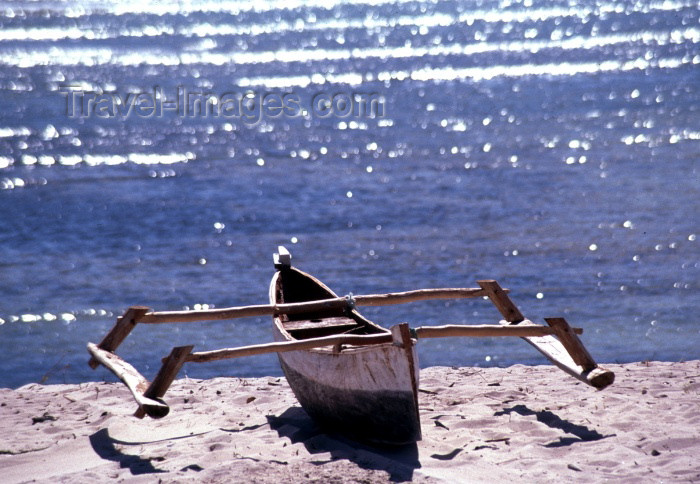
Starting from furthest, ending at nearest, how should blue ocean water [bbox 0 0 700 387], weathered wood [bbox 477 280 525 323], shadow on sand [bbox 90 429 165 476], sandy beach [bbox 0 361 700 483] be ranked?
1. blue ocean water [bbox 0 0 700 387]
2. weathered wood [bbox 477 280 525 323]
3. shadow on sand [bbox 90 429 165 476]
4. sandy beach [bbox 0 361 700 483]

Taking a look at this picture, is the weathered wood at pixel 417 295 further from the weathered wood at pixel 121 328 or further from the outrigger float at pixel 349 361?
the weathered wood at pixel 121 328

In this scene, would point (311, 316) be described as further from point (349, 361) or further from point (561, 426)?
point (561, 426)

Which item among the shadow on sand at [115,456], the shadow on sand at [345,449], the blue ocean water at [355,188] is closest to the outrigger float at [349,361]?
the shadow on sand at [345,449]

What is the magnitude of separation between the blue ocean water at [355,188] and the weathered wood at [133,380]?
295cm

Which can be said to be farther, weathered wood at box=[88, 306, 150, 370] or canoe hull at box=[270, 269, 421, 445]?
weathered wood at box=[88, 306, 150, 370]

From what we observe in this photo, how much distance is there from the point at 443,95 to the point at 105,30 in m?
30.0

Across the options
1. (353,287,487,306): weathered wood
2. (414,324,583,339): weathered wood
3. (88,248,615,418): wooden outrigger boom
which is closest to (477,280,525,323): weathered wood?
(88,248,615,418): wooden outrigger boom

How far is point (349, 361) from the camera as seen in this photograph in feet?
24.7

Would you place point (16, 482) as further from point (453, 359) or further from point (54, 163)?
point (54, 163)

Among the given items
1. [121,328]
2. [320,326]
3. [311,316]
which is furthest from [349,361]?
[121,328]

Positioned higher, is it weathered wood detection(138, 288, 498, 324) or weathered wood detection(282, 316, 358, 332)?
weathered wood detection(138, 288, 498, 324)

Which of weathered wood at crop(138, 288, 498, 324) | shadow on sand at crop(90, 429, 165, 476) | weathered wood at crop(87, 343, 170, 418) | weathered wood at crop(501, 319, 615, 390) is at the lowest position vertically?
shadow on sand at crop(90, 429, 165, 476)

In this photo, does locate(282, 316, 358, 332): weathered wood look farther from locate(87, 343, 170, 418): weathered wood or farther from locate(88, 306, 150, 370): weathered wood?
locate(87, 343, 170, 418): weathered wood

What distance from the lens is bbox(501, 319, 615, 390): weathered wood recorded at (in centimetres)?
783
